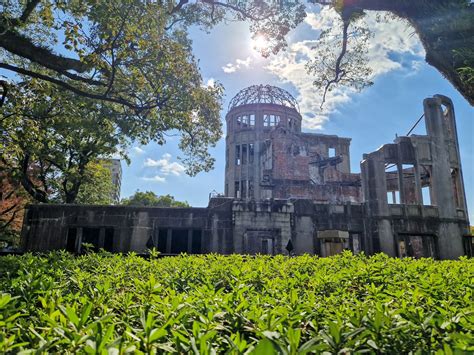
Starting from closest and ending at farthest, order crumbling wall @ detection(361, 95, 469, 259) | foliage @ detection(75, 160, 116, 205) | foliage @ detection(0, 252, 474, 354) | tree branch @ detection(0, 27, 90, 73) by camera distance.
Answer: foliage @ detection(0, 252, 474, 354)
tree branch @ detection(0, 27, 90, 73)
crumbling wall @ detection(361, 95, 469, 259)
foliage @ detection(75, 160, 116, 205)

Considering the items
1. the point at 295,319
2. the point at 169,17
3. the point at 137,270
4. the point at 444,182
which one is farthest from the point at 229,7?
the point at 444,182

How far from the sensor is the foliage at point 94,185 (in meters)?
25.8

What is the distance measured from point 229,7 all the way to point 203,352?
12846 mm

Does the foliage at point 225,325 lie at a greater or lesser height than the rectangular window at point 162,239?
lesser

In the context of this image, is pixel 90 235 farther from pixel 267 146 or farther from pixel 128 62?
pixel 267 146

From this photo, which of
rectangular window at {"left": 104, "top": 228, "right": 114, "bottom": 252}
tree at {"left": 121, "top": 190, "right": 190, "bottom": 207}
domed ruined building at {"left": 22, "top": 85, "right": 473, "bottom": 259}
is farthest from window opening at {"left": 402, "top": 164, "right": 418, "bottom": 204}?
tree at {"left": 121, "top": 190, "right": 190, "bottom": 207}

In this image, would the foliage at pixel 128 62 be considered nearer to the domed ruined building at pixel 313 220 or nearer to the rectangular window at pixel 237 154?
the domed ruined building at pixel 313 220

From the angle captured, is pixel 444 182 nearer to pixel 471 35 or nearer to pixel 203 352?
pixel 471 35

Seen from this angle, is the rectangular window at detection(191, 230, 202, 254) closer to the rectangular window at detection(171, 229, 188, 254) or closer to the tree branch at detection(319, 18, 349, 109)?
the rectangular window at detection(171, 229, 188, 254)

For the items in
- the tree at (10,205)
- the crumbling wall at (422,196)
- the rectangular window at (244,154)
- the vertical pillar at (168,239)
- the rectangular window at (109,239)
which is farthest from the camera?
the rectangular window at (244,154)

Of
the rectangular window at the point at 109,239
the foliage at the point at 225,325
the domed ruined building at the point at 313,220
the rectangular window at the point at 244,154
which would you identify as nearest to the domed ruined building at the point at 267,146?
the rectangular window at the point at 244,154

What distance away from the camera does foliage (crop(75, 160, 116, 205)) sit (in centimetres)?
2575

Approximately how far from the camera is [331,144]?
42812 mm

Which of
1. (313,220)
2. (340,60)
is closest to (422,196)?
(313,220)
